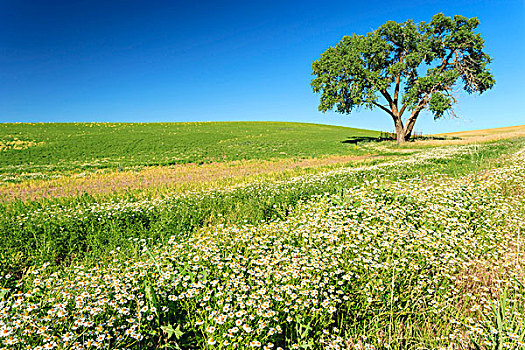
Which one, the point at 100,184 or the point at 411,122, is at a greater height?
the point at 411,122

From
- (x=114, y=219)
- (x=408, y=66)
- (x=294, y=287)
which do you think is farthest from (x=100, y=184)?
(x=408, y=66)

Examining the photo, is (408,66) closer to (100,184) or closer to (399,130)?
(399,130)

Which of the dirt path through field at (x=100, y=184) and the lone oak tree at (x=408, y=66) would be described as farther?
the lone oak tree at (x=408, y=66)

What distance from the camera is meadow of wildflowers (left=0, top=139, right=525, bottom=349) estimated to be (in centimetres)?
277

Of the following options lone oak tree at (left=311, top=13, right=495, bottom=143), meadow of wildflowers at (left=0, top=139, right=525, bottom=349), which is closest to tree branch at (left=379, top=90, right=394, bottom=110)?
lone oak tree at (left=311, top=13, right=495, bottom=143)

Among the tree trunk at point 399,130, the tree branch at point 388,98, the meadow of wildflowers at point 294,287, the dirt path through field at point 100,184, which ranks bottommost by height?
the meadow of wildflowers at point 294,287

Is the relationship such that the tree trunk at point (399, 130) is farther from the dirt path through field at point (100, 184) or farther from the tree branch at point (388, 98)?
the dirt path through field at point (100, 184)

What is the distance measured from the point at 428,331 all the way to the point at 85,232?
7.34 m

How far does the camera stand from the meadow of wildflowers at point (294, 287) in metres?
2.77

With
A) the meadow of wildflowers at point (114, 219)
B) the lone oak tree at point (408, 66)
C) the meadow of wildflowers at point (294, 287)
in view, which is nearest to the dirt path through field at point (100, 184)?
the meadow of wildflowers at point (114, 219)

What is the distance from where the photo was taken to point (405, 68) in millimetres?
32188

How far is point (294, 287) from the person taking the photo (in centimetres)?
323

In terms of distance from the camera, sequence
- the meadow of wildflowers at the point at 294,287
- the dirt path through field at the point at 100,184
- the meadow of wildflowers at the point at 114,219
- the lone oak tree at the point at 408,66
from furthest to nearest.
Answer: the lone oak tree at the point at 408,66 < the dirt path through field at the point at 100,184 < the meadow of wildflowers at the point at 114,219 < the meadow of wildflowers at the point at 294,287

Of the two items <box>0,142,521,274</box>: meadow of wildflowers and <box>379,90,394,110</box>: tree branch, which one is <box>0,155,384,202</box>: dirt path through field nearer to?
<box>0,142,521,274</box>: meadow of wildflowers
